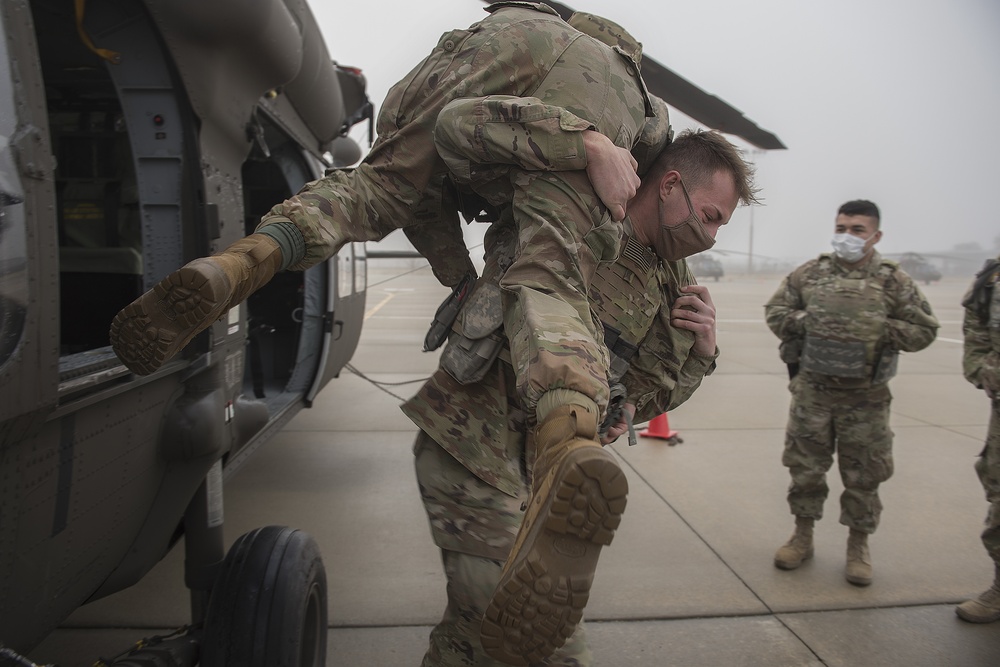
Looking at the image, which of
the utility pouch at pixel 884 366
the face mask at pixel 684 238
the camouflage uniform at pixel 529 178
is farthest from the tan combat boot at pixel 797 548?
the camouflage uniform at pixel 529 178

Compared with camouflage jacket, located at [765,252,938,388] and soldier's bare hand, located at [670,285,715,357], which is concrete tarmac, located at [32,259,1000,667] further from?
soldier's bare hand, located at [670,285,715,357]

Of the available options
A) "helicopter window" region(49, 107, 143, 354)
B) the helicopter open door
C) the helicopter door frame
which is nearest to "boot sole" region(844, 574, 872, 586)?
the helicopter open door

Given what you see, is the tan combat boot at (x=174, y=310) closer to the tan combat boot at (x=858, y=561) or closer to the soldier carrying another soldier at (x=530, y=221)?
the soldier carrying another soldier at (x=530, y=221)

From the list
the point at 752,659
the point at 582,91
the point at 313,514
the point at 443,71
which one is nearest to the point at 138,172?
the point at 443,71

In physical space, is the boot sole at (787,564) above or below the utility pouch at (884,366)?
below

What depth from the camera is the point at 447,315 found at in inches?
83.5

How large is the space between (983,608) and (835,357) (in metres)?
1.32

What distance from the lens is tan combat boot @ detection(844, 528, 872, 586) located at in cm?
362

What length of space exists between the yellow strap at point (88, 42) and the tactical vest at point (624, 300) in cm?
161

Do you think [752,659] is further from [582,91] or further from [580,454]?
[582,91]

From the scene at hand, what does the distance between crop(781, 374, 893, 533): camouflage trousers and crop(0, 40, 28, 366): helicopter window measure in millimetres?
3700

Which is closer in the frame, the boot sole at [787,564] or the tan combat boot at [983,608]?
the tan combat boot at [983,608]

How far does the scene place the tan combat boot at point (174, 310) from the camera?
1.55m

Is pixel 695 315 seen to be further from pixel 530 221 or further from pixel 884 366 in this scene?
pixel 884 366
